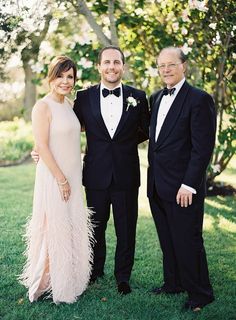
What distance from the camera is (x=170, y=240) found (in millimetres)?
3977

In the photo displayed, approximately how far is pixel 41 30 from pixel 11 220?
241 cm

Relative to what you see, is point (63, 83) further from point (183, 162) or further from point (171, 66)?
point (183, 162)

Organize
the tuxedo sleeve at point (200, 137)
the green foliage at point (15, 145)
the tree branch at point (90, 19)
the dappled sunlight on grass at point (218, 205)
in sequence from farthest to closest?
1. the green foliage at point (15, 145)
2. the dappled sunlight on grass at point (218, 205)
3. the tree branch at point (90, 19)
4. the tuxedo sleeve at point (200, 137)

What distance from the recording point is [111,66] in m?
3.85

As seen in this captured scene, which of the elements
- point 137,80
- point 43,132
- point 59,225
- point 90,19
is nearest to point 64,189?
point 59,225

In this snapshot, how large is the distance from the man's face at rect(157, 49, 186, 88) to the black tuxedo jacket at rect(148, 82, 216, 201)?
9 centimetres

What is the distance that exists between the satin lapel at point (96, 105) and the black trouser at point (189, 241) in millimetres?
684

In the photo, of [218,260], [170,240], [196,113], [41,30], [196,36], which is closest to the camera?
[196,113]

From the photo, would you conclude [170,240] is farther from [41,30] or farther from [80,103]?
[41,30]

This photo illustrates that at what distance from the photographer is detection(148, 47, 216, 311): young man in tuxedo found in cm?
351

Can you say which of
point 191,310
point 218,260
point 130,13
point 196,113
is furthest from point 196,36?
point 191,310

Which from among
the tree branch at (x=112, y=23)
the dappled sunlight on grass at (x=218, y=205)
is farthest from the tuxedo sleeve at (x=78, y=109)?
the dappled sunlight on grass at (x=218, y=205)

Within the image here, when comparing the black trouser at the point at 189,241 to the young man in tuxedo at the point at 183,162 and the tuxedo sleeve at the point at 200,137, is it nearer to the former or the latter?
the young man in tuxedo at the point at 183,162

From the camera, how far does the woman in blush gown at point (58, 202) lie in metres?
3.73
